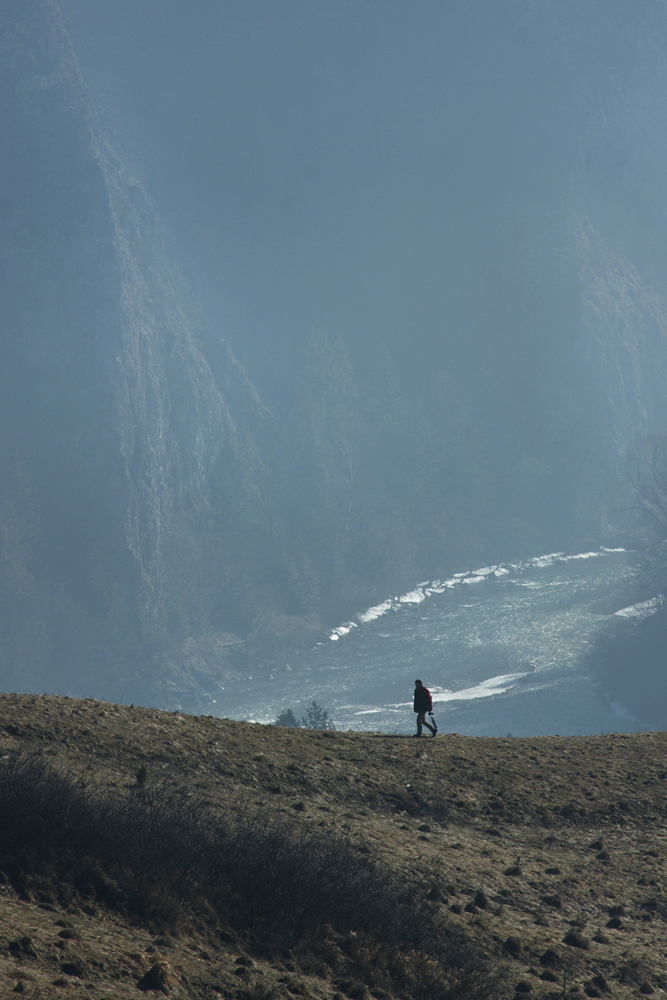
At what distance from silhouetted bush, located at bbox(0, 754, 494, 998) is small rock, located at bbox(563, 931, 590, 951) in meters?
2.67

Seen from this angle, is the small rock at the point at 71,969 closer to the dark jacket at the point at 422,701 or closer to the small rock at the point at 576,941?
the small rock at the point at 576,941

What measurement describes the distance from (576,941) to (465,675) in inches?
5831

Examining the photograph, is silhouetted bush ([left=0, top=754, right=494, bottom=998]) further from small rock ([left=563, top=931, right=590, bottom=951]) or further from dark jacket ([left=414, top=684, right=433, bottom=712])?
dark jacket ([left=414, top=684, right=433, bottom=712])

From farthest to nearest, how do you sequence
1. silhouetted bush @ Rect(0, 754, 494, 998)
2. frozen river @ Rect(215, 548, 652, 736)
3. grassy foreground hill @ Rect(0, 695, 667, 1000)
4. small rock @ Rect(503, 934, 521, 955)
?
frozen river @ Rect(215, 548, 652, 736) → small rock @ Rect(503, 934, 521, 955) → silhouetted bush @ Rect(0, 754, 494, 998) → grassy foreground hill @ Rect(0, 695, 667, 1000)

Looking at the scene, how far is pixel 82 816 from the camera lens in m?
16.9

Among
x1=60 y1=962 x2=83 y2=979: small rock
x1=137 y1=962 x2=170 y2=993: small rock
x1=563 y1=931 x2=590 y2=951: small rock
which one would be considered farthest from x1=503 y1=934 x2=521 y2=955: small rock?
x1=60 y1=962 x2=83 y2=979: small rock

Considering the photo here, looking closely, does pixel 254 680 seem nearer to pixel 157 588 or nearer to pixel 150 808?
pixel 157 588

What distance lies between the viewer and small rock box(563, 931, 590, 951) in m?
19.4

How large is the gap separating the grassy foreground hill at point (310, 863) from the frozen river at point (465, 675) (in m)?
97.9

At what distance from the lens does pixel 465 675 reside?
540 feet

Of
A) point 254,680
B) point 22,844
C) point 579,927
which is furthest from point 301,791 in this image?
point 254,680

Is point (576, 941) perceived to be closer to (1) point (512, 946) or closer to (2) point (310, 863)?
(1) point (512, 946)

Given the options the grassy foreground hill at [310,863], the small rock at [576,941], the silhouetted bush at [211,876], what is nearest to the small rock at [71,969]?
the grassy foreground hill at [310,863]

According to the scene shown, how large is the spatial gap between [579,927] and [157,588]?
17346 centimetres
